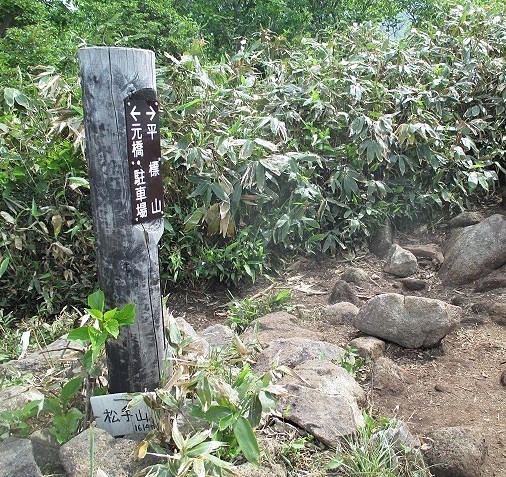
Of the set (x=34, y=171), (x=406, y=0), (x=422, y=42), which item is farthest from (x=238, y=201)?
(x=406, y=0)

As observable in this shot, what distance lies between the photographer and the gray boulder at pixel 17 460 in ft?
6.39

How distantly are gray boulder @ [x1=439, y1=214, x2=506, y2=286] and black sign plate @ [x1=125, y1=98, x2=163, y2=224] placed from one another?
2703mm

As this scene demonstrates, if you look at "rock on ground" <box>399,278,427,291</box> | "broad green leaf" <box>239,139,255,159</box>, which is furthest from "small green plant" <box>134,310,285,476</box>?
"rock on ground" <box>399,278,427,291</box>

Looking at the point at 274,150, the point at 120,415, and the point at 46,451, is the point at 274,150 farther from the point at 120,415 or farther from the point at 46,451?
the point at 46,451

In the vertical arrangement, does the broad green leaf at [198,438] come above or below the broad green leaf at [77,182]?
below

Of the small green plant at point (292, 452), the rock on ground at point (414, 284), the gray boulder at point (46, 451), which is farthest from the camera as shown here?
the rock on ground at point (414, 284)

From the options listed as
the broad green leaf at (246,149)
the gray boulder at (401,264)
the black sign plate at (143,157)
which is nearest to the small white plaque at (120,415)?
the black sign plate at (143,157)

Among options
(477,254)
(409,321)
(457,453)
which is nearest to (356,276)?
(477,254)

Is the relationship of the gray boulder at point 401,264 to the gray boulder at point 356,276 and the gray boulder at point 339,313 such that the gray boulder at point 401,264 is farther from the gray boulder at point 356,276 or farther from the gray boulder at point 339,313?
the gray boulder at point 339,313

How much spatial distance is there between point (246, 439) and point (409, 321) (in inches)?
62.2

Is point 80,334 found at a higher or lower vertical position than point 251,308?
higher

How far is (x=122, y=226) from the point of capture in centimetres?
197

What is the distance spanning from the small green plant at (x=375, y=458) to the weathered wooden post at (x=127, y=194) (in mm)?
730

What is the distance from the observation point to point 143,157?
77.1 inches
